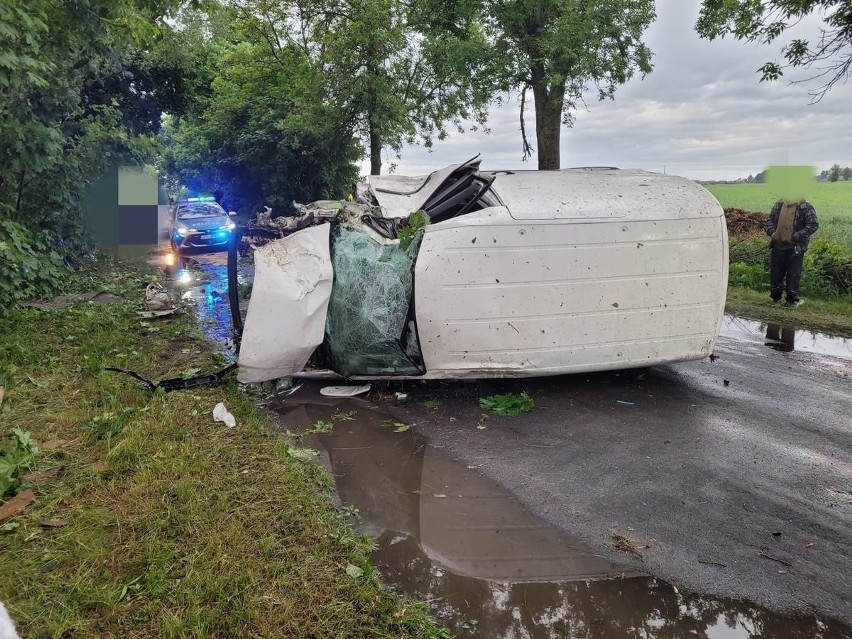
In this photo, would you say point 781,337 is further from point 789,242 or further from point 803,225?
point 803,225

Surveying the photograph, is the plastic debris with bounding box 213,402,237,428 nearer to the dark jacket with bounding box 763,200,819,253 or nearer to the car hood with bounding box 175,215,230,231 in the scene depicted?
the dark jacket with bounding box 763,200,819,253

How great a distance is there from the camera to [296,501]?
119 inches

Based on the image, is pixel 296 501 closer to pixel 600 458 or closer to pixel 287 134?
pixel 600 458

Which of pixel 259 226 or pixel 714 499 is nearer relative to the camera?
pixel 714 499

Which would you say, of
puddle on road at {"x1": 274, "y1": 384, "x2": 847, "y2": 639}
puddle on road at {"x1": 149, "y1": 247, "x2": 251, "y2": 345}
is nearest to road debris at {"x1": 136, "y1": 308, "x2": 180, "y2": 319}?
puddle on road at {"x1": 149, "y1": 247, "x2": 251, "y2": 345}

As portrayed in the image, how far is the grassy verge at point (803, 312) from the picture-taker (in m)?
6.81

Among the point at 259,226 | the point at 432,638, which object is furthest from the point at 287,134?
the point at 432,638

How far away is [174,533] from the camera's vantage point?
107 inches

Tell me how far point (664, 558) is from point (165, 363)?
478cm

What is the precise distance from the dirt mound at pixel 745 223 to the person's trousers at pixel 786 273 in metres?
4.18

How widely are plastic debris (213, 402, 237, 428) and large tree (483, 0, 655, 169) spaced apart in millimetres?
8307

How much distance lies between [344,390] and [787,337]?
17.3ft

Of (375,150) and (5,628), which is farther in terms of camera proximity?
(375,150)

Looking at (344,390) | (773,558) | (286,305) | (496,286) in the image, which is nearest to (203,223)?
(344,390)
